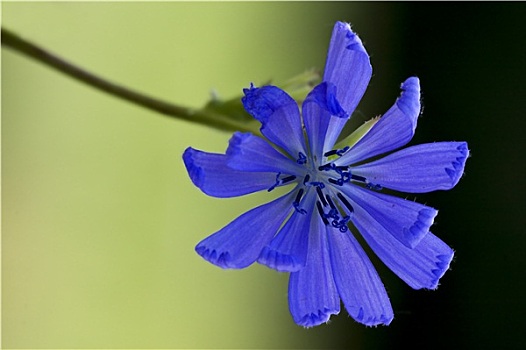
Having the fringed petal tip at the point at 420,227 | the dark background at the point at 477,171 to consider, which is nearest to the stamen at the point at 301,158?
the fringed petal tip at the point at 420,227

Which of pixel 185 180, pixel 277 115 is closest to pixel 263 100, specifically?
pixel 277 115

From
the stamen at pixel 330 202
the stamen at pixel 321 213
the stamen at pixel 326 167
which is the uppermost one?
the stamen at pixel 326 167

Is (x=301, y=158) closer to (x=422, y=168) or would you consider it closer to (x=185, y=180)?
(x=422, y=168)

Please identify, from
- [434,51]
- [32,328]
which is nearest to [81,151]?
[32,328]

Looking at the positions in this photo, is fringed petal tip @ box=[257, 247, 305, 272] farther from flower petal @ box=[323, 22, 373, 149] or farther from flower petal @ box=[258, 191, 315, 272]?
flower petal @ box=[323, 22, 373, 149]

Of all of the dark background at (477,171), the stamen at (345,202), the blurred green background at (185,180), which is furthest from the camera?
the dark background at (477,171)

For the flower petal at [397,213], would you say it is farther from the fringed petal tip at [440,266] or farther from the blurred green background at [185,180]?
the blurred green background at [185,180]

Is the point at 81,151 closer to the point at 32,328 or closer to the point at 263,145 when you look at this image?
Result: the point at 32,328
